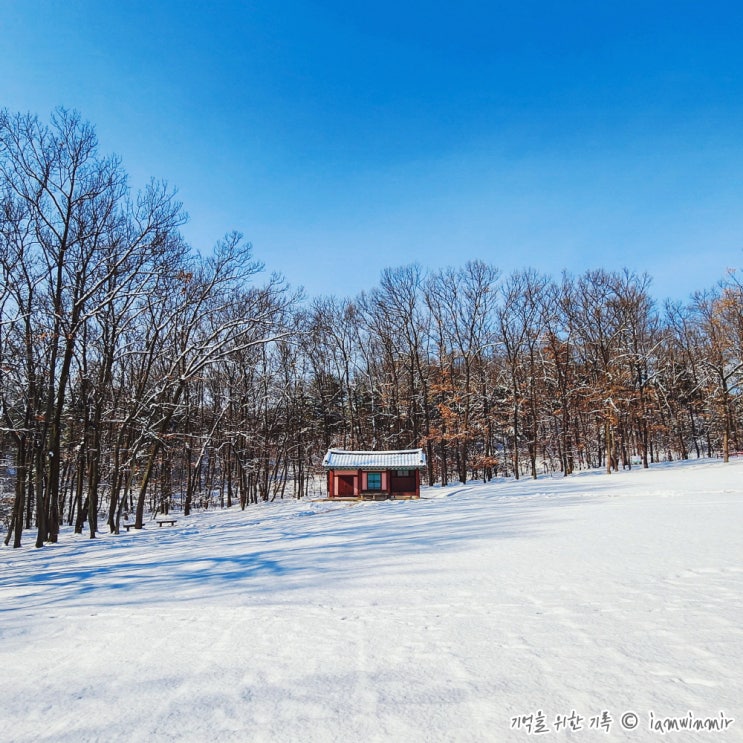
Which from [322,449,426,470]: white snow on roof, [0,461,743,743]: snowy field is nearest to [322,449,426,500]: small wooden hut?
[322,449,426,470]: white snow on roof

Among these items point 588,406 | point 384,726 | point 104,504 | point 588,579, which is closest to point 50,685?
point 384,726

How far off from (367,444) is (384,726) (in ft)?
110

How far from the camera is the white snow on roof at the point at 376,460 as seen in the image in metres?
27.1

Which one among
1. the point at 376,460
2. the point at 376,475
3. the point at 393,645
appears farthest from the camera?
the point at 376,460

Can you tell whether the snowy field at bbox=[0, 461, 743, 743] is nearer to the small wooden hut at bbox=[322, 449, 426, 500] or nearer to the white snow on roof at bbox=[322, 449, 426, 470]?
the white snow on roof at bbox=[322, 449, 426, 470]

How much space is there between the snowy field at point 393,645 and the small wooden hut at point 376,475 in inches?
728

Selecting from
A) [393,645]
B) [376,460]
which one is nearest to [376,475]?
[376,460]

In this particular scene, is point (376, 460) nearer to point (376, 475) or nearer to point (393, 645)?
point (376, 475)

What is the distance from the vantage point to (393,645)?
3.99 m

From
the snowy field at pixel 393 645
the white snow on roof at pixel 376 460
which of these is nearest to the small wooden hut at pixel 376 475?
the white snow on roof at pixel 376 460

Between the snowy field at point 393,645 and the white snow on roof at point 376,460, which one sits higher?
the white snow on roof at point 376,460

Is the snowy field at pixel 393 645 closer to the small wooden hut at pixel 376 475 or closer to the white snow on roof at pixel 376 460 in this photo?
the white snow on roof at pixel 376 460

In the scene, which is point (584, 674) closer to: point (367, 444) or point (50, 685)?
point (50, 685)

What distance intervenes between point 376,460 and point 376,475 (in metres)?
0.88
